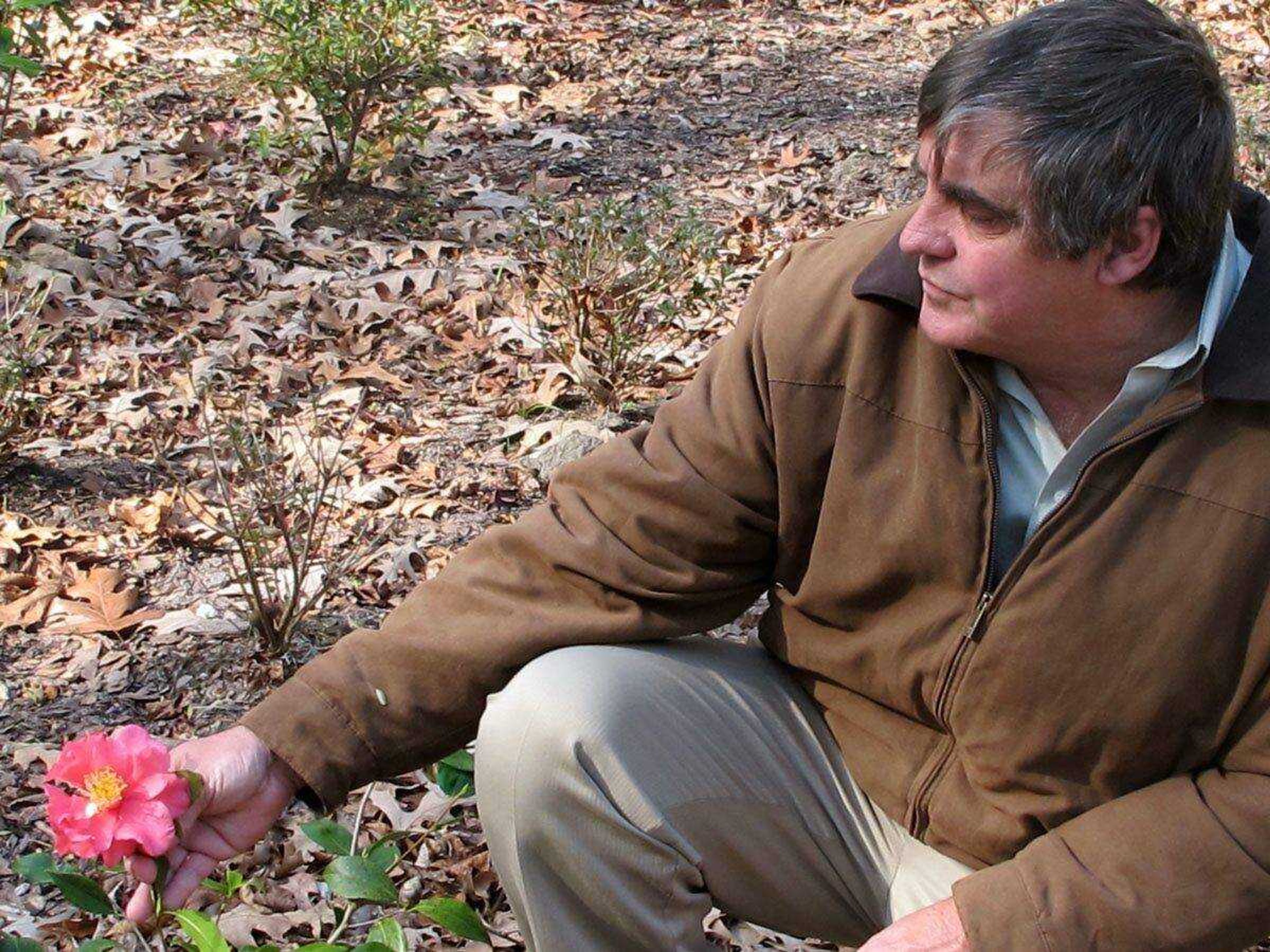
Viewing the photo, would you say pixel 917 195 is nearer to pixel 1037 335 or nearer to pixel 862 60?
pixel 862 60

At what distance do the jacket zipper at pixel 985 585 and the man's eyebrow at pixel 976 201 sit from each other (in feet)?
0.71

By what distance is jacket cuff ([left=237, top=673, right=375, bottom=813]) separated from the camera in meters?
2.11

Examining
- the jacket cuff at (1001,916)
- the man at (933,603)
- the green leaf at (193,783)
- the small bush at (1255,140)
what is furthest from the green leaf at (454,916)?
the small bush at (1255,140)

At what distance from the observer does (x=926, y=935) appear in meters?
2.00

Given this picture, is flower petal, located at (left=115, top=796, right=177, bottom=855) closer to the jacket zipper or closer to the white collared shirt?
the jacket zipper

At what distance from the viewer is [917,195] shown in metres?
5.68

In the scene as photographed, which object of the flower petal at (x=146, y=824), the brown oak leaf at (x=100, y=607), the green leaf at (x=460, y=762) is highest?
the flower petal at (x=146, y=824)

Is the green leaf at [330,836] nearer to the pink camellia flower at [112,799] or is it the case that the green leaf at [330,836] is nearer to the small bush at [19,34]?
the pink camellia flower at [112,799]

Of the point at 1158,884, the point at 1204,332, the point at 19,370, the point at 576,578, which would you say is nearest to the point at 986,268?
the point at 1204,332

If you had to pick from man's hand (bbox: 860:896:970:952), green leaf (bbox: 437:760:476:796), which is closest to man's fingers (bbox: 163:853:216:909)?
green leaf (bbox: 437:760:476:796)

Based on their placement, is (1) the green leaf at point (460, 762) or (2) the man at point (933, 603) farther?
(1) the green leaf at point (460, 762)

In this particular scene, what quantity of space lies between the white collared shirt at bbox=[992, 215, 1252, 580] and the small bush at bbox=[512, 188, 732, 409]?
2.25 metres

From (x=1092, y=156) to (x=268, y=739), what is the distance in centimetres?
142

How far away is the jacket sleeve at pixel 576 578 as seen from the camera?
2.18 meters
